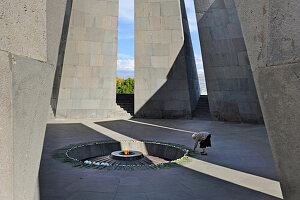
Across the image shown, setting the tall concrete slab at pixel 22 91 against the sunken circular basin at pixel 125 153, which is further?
the sunken circular basin at pixel 125 153

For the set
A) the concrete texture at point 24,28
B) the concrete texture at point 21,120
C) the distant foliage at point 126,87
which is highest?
the distant foliage at point 126,87

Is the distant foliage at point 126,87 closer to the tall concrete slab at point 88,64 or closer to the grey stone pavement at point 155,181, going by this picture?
the tall concrete slab at point 88,64

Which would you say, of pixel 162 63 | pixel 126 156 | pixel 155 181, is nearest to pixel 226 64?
pixel 162 63

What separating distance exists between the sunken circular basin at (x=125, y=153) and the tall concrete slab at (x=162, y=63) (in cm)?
959

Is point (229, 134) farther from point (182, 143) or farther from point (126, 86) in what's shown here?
point (126, 86)

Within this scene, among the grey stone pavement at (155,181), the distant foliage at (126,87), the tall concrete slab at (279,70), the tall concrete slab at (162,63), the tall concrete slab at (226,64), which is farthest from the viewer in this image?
the distant foliage at (126,87)

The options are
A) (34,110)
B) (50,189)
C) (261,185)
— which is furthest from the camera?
(261,185)

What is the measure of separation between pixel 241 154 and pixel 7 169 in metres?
7.27

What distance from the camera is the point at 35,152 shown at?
10.6 ft

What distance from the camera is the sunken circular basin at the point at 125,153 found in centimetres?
843

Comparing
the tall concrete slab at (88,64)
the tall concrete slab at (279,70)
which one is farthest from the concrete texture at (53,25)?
the tall concrete slab at (88,64)

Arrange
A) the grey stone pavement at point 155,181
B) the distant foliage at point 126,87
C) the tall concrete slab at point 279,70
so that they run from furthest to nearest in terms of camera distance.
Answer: the distant foliage at point 126,87
the grey stone pavement at point 155,181
the tall concrete slab at point 279,70

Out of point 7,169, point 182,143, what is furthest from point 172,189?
point 182,143

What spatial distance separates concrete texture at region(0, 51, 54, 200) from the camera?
2.53 m
